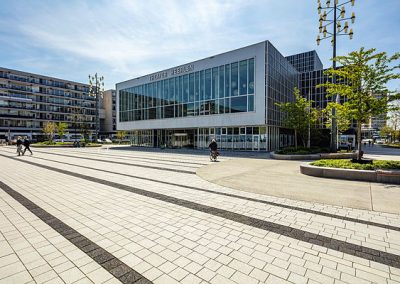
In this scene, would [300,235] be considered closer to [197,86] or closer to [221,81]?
[221,81]

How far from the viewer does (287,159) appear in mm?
17094

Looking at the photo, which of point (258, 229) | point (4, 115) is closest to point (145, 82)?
point (258, 229)

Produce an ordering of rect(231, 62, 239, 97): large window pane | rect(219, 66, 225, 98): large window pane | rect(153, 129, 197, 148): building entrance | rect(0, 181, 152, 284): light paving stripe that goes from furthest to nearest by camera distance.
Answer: rect(153, 129, 197, 148): building entrance < rect(219, 66, 225, 98): large window pane < rect(231, 62, 239, 97): large window pane < rect(0, 181, 152, 284): light paving stripe

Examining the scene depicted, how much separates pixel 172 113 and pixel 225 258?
32.9m

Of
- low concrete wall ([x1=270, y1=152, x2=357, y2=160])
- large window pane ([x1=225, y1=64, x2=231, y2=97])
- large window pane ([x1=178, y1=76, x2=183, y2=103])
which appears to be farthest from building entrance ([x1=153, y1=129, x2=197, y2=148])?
low concrete wall ([x1=270, y1=152, x2=357, y2=160])

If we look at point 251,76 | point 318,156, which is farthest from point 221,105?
point 318,156

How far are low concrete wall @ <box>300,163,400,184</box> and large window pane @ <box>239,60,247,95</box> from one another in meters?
18.6

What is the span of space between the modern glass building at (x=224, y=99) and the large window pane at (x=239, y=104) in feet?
0.43

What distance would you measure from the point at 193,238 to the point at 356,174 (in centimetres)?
850

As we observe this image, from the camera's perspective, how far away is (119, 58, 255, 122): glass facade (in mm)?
27297

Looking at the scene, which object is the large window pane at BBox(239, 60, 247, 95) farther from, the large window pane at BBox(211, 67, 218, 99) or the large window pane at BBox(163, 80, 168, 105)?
the large window pane at BBox(163, 80, 168, 105)

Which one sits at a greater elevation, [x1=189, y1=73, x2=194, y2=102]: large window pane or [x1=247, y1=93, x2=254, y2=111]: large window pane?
[x1=189, y1=73, x2=194, y2=102]: large window pane

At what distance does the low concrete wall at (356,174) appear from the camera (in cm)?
827

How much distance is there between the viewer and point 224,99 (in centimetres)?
2880
